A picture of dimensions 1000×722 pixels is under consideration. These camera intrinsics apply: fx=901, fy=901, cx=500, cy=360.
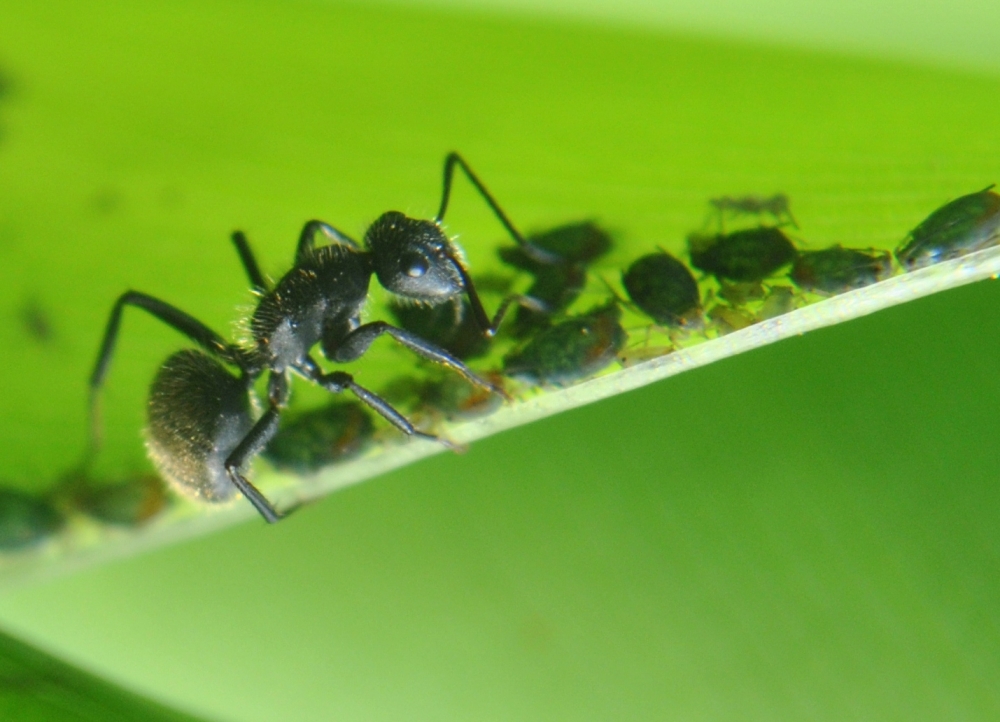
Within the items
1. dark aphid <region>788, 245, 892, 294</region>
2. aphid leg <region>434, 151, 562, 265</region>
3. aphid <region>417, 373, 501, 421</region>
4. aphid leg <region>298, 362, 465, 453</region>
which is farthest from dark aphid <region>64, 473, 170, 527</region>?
dark aphid <region>788, 245, 892, 294</region>

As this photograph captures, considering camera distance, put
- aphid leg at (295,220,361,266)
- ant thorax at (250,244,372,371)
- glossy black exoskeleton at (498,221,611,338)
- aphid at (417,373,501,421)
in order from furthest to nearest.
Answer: ant thorax at (250,244,372,371), aphid leg at (295,220,361,266), glossy black exoskeleton at (498,221,611,338), aphid at (417,373,501,421)

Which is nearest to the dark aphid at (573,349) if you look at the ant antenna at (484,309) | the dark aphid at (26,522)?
the ant antenna at (484,309)

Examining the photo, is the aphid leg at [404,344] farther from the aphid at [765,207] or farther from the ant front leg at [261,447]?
the aphid at [765,207]

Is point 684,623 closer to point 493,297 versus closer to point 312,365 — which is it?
point 493,297

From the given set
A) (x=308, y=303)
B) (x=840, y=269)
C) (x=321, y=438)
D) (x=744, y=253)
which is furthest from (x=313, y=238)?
(x=840, y=269)

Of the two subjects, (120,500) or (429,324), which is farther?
(429,324)

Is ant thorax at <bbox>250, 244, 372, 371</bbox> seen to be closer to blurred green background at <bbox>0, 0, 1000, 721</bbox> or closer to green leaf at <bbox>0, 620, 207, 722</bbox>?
blurred green background at <bbox>0, 0, 1000, 721</bbox>

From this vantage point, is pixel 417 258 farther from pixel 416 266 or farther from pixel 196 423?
pixel 196 423
